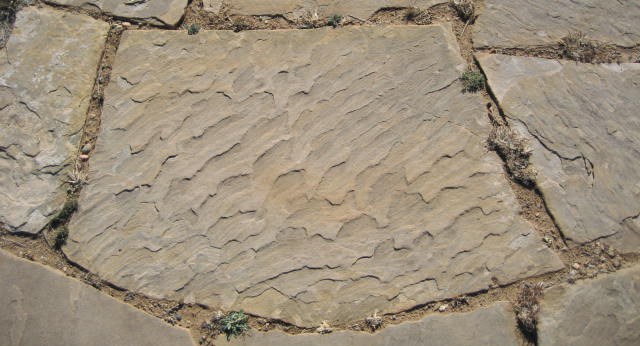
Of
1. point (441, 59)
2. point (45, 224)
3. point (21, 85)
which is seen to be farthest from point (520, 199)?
point (21, 85)

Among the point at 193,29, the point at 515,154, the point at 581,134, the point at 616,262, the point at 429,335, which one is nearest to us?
the point at 429,335

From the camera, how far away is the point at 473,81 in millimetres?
3574

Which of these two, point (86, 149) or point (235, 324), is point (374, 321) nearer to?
point (235, 324)

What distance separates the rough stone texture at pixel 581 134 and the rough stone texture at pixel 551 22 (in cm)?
18

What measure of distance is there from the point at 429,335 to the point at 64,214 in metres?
2.25

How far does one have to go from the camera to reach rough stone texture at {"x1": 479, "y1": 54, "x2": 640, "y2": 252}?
331 cm

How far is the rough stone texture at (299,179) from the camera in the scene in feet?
10.5

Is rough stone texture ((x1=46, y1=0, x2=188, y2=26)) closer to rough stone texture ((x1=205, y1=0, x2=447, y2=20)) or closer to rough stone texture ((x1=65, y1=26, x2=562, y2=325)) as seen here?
rough stone texture ((x1=65, y1=26, x2=562, y2=325))

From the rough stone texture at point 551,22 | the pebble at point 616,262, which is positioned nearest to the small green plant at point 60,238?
the rough stone texture at point 551,22

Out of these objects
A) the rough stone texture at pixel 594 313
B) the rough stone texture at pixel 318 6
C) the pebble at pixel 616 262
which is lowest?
the rough stone texture at pixel 594 313

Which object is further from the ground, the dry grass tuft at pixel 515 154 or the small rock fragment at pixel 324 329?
the dry grass tuft at pixel 515 154

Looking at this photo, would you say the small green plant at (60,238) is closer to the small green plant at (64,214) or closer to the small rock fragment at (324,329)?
the small green plant at (64,214)

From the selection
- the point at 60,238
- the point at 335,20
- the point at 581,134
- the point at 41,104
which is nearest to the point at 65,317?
the point at 60,238

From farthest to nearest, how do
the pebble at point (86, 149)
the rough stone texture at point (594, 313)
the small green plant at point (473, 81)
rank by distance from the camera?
the small green plant at point (473, 81) < the pebble at point (86, 149) < the rough stone texture at point (594, 313)
